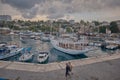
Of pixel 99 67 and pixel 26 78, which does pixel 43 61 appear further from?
pixel 26 78

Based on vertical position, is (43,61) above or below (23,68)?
below

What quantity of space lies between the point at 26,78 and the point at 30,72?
5.16 feet

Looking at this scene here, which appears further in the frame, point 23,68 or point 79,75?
point 23,68

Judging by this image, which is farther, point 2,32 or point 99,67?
point 2,32

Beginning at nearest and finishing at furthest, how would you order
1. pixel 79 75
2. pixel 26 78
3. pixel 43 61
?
pixel 26 78 → pixel 79 75 → pixel 43 61

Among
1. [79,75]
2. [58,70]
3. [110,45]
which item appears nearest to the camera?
[79,75]

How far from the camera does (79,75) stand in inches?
548

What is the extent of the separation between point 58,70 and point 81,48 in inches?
1001

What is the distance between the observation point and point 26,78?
42.4 feet

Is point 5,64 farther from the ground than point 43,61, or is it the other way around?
point 5,64

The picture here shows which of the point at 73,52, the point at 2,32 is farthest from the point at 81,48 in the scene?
the point at 2,32

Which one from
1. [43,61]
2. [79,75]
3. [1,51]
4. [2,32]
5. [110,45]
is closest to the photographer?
[79,75]

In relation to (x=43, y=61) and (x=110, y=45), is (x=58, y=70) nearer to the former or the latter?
(x=43, y=61)

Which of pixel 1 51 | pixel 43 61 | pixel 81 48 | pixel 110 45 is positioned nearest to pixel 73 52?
pixel 81 48
